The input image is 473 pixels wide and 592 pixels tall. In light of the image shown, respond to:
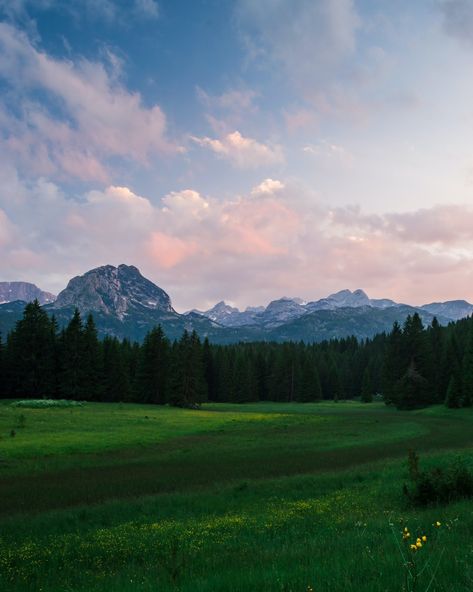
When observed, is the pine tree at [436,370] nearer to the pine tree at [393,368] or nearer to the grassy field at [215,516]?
the pine tree at [393,368]

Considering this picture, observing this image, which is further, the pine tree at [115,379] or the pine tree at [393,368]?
the pine tree at [393,368]

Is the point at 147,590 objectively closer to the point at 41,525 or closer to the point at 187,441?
the point at 41,525

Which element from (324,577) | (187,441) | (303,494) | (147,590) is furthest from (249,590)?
(187,441)

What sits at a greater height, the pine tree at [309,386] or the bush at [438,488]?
the bush at [438,488]

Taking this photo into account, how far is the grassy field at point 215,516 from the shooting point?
7.83 m

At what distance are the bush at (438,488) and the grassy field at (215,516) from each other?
67 centimetres

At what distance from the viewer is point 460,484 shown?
1600 centimetres

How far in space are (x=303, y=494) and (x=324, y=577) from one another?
1322cm

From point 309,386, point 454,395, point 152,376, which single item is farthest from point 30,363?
point 454,395

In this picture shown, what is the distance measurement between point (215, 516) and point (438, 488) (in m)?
7.76

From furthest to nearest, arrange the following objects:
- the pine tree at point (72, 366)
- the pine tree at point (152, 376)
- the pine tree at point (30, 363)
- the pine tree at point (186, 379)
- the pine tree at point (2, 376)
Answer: the pine tree at point (152, 376), the pine tree at point (186, 379), the pine tree at point (72, 366), the pine tree at point (2, 376), the pine tree at point (30, 363)

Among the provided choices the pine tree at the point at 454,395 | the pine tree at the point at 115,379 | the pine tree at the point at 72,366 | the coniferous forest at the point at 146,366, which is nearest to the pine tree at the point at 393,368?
the coniferous forest at the point at 146,366

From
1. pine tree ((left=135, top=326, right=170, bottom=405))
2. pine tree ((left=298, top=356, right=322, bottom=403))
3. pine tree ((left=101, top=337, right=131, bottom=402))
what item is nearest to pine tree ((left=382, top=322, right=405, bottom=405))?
pine tree ((left=298, top=356, right=322, bottom=403))

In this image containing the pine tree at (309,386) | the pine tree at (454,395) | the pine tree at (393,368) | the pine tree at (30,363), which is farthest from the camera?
the pine tree at (309,386)
